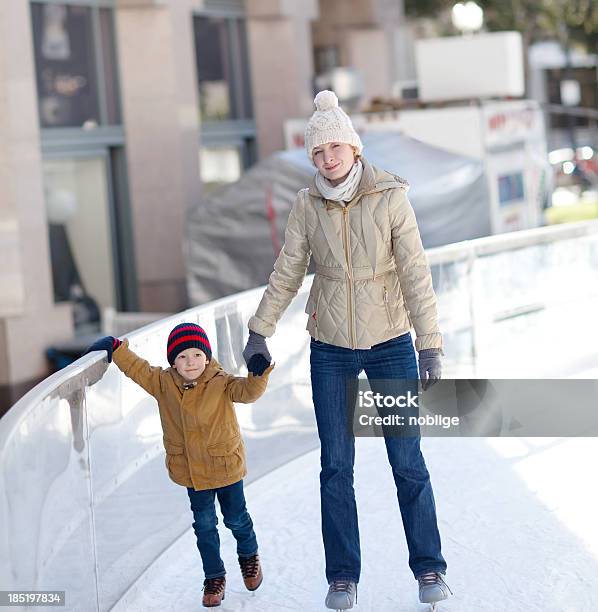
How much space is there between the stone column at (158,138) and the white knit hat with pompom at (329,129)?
11.2m

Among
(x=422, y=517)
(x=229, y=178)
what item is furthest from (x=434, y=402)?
(x=229, y=178)

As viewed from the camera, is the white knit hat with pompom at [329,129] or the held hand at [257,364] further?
the held hand at [257,364]

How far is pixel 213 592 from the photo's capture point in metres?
4.92

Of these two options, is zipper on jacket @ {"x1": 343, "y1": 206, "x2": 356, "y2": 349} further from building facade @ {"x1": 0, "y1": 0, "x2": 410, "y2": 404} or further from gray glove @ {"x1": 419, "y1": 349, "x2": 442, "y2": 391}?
building facade @ {"x1": 0, "y1": 0, "x2": 410, "y2": 404}

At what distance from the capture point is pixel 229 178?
18.2m

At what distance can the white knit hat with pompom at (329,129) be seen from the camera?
14.7 feet

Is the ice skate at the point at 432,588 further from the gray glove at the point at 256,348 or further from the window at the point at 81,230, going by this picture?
the window at the point at 81,230

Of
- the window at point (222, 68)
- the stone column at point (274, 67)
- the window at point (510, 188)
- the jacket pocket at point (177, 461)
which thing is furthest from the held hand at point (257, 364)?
the stone column at point (274, 67)

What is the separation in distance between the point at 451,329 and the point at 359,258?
3919mm

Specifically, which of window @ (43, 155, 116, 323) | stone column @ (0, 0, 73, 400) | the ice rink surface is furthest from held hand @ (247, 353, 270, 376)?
window @ (43, 155, 116, 323)

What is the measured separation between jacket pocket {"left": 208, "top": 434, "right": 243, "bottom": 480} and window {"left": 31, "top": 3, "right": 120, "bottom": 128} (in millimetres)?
10372

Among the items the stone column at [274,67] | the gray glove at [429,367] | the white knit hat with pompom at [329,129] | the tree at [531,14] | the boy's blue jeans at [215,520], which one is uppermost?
the tree at [531,14]

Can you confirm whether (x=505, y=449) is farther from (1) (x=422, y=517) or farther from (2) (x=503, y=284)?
(1) (x=422, y=517)

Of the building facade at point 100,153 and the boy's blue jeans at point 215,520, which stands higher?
the building facade at point 100,153
